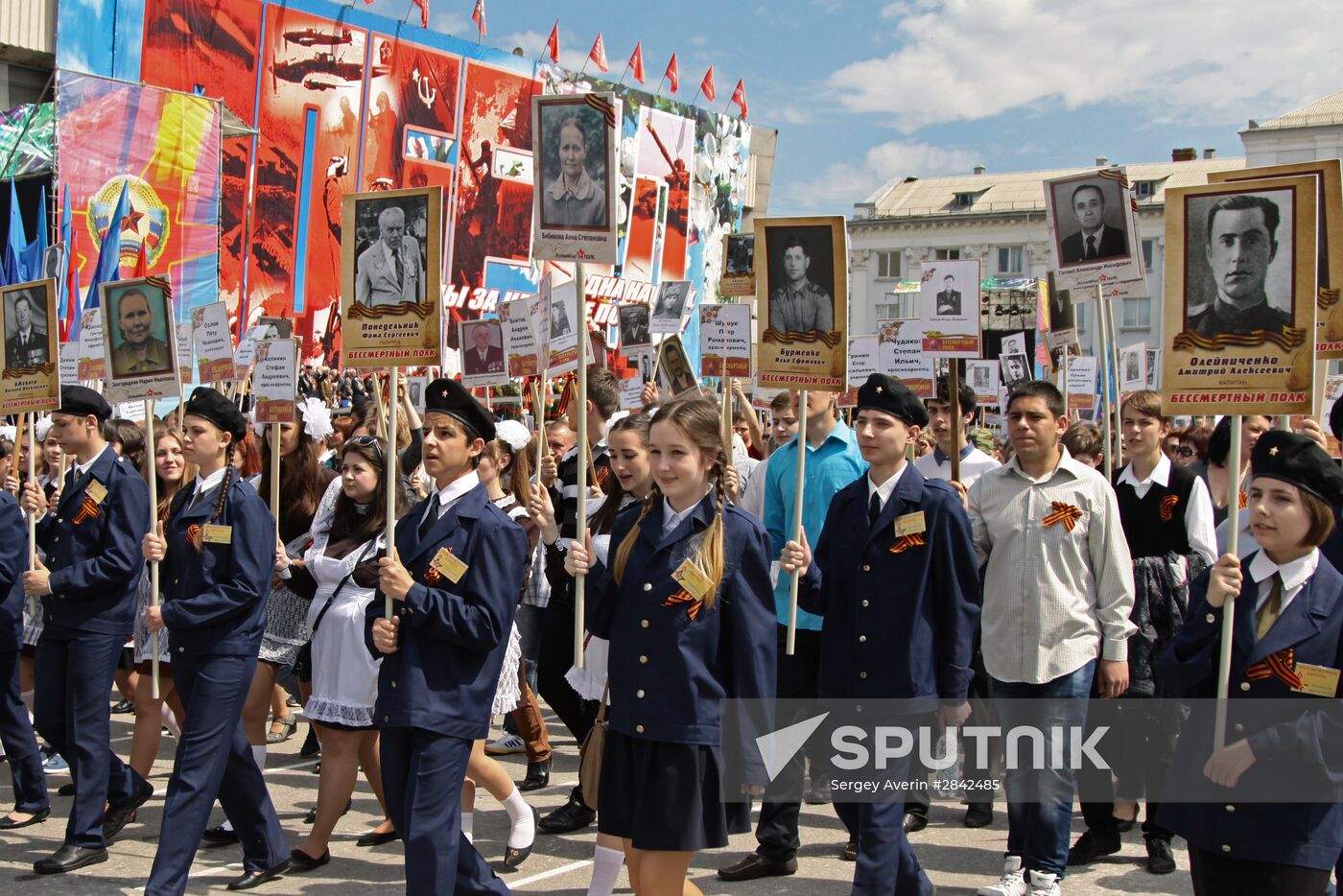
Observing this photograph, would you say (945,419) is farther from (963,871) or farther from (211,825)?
(211,825)

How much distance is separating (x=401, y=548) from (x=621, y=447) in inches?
37.9

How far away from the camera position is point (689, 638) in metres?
3.96

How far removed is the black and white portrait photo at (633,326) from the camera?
12523 mm

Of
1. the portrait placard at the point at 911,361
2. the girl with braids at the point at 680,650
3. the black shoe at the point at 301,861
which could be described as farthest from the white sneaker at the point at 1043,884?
the portrait placard at the point at 911,361

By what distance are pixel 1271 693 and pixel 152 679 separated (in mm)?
5000

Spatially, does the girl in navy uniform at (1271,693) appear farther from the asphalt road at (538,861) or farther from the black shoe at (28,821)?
the black shoe at (28,821)

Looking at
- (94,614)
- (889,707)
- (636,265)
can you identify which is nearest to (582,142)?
(889,707)

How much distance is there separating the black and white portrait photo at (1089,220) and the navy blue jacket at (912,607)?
3.05 metres

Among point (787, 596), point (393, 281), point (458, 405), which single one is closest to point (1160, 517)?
point (787, 596)

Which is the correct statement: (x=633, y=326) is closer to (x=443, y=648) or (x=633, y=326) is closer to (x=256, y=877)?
(x=256, y=877)

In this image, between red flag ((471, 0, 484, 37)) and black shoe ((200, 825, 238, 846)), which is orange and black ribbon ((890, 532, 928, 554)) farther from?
red flag ((471, 0, 484, 37))

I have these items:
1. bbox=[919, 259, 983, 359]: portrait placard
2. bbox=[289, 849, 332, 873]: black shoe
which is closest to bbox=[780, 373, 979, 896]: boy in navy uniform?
bbox=[289, 849, 332, 873]: black shoe

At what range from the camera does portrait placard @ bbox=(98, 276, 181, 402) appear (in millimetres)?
6477

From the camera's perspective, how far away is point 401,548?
4.47 m
